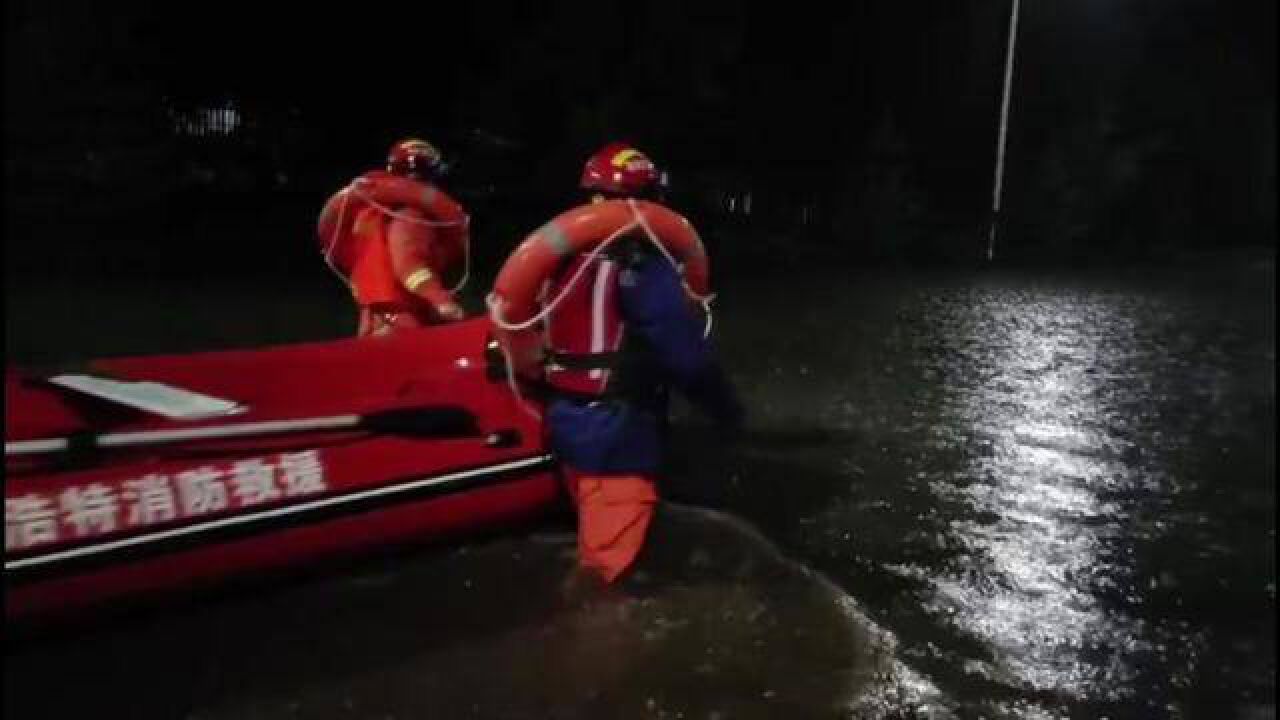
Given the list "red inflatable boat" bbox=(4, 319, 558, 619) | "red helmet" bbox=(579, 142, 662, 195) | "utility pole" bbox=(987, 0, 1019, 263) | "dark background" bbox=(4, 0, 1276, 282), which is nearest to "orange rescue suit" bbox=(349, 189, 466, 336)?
"red inflatable boat" bbox=(4, 319, 558, 619)

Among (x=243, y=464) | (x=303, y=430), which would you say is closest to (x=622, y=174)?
(x=303, y=430)

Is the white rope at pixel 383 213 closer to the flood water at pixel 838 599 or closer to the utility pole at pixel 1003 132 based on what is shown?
the flood water at pixel 838 599

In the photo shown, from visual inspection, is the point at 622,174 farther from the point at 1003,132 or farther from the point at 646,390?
the point at 1003,132

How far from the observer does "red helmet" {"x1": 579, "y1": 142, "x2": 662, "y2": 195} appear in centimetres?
422

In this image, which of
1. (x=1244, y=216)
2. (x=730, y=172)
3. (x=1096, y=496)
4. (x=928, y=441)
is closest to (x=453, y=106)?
(x=730, y=172)

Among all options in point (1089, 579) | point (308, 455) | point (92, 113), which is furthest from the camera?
point (92, 113)

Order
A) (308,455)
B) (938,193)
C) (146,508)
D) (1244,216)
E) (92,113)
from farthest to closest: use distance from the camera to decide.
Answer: (1244,216) < (938,193) < (92,113) < (308,455) < (146,508)

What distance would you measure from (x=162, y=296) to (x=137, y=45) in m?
6.17

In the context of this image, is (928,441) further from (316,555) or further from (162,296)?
(162,296)

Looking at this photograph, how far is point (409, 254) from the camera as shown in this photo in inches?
225

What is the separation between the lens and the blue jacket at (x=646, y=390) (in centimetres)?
407

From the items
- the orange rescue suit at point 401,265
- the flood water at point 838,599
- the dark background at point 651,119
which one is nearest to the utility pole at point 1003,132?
the dark background at point 651,119

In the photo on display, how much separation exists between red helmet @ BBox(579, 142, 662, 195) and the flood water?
1489 mm

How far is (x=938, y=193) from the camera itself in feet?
73.8
